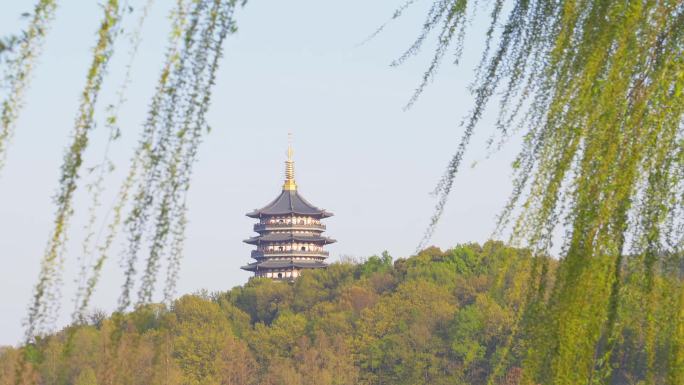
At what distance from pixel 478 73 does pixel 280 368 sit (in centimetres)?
4589

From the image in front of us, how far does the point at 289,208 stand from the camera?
6091cm

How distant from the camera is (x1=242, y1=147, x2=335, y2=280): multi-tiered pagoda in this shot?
6094 cm

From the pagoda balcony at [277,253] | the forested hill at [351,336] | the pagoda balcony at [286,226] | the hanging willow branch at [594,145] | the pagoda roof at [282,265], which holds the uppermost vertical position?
the pagoda balcony at [286,226]

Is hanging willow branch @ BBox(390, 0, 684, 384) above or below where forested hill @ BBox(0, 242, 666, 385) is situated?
below

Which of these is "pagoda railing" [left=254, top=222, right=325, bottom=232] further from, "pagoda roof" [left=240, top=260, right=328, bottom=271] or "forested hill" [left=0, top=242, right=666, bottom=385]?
"forested hill" [left=0, top=242, right=666, bottom=385]

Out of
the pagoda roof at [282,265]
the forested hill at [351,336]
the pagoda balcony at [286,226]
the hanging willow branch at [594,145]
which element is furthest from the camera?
the pagoda roof at [282,265]

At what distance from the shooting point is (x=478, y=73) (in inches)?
126

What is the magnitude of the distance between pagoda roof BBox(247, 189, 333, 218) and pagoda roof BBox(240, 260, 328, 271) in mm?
2341

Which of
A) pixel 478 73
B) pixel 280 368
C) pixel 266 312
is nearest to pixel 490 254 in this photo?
pixel 478 73

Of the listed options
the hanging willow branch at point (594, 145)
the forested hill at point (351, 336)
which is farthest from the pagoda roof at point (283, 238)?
the hanging willow branch at point (594, 145)

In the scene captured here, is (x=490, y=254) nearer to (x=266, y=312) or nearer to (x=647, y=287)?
(x=647, y=287)

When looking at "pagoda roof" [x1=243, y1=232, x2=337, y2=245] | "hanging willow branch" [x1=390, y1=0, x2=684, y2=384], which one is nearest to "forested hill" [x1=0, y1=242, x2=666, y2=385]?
"pagoda roof" [x1=243, y1=232, x2=337, y2=245]

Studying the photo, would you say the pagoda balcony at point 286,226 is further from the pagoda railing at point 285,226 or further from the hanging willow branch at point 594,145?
the hanging willow branch at point 594,145

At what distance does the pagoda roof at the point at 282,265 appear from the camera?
2418 inches
